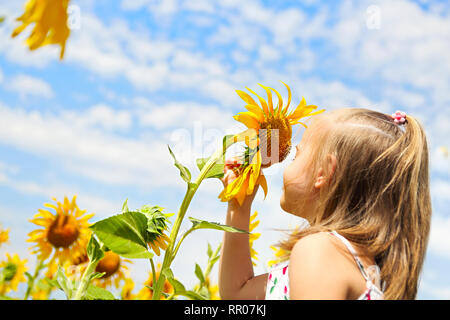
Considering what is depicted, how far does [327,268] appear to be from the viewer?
3.22 feet

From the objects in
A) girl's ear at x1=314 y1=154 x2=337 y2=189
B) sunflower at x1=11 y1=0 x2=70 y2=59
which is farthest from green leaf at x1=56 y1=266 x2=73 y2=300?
sunflower at x1=11 y1=0 x2=70 y2=59

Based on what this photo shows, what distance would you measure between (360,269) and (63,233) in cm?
154

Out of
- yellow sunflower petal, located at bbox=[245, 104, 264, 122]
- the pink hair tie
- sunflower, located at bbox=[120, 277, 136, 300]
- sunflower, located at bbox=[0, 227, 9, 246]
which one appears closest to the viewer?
yellow sunflower petal, located at bbox=[245, 104, 264, 122]

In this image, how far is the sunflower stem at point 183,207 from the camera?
3.37ft

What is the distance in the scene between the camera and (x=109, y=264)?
207cm

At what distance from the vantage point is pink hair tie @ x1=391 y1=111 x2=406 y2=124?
1.33m

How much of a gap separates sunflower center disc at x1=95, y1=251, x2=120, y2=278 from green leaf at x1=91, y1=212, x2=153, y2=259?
1.09 metres

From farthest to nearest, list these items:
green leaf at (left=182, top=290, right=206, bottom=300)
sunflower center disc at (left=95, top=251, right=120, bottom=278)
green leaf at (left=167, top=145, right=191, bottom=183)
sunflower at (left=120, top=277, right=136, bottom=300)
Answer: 1. sunflower at (left=120, top=277, right=136, bottom=300)
2. sunflower center disc at (left=95, top=251, right=120, bottom=278)
3. green leaf at (left=167, top=145, right=191, bottom=183)
4. green leaf at (left=182, top=290, right=206, bottom=300)

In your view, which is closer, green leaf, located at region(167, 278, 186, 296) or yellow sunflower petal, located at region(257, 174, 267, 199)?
green leaf, located at region(167, 278, 186, 296)

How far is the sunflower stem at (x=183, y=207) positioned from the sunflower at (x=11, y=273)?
6.31 feet

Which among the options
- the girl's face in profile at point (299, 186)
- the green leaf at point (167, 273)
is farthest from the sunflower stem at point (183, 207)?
the girl's face in profile at point (299, 186)

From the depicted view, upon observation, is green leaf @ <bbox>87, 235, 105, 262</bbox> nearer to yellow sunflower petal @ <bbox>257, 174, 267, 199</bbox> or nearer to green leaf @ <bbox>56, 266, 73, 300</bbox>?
green leaf @ <bbox>56, 266, 73, 300</bbox>

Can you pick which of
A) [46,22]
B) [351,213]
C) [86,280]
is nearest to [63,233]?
[86,280]

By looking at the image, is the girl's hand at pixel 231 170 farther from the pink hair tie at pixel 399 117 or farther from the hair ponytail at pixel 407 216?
the pink hair tie at pixel 399 117
